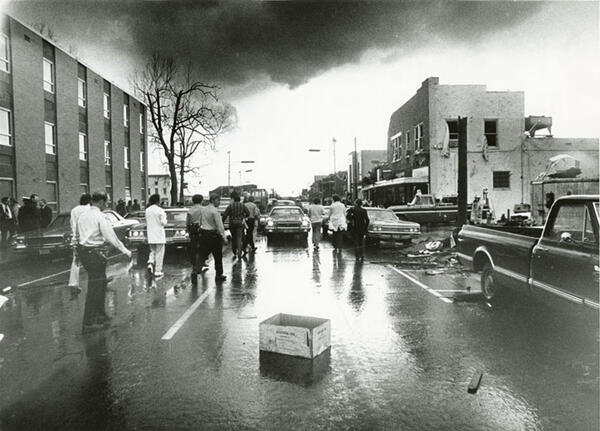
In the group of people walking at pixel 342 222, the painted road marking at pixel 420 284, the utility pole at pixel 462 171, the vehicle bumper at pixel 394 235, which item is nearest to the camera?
the painted road marking at pixel 420 284

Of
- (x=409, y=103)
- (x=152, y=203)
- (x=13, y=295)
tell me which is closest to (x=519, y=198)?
(x=409, y=103)

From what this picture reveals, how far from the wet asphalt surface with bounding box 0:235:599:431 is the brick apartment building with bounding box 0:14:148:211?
17.0m

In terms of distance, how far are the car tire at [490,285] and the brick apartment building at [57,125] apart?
751 inches

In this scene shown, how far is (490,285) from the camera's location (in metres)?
7.61

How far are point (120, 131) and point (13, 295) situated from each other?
30018 mm

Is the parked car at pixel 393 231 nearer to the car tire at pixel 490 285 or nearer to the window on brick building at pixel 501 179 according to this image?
the car tire at pixel 490 285

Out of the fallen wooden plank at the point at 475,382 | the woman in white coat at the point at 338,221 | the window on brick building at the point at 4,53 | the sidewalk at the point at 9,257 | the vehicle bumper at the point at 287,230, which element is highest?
the window on brick building at the point at 4,53

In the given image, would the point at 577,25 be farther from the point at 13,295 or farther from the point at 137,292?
the point at 13,295

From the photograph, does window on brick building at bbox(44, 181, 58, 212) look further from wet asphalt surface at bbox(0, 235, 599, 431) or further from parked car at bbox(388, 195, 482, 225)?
wet asphalt surface at bbox(0, 235, 599, 431)

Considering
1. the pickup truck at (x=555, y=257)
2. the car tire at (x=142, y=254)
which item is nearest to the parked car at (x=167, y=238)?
the car tire at (x=142, y=254)

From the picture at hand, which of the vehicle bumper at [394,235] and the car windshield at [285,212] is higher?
the car windshield at [285,212]

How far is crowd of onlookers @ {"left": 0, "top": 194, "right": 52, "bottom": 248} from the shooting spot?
1550 cm

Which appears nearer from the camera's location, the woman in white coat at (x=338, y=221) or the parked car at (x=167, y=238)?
the parked car at (x=167, y=238)

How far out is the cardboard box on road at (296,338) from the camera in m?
4.86
